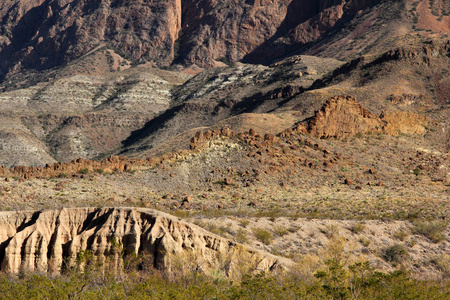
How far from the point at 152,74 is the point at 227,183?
10972cm

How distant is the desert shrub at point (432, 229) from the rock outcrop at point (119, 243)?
11784mm

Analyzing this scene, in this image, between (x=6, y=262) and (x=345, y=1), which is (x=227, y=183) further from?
(x=345, y=1)

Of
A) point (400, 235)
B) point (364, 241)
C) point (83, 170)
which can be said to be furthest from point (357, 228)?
point (83, 170)

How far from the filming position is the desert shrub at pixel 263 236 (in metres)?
27.0

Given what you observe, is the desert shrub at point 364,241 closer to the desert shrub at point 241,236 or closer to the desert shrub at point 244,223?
the desert shrub at point 244,223

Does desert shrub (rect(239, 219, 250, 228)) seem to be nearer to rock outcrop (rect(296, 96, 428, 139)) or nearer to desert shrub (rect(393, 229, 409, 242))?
desert shrub (rect(393, 229, 409, 242))

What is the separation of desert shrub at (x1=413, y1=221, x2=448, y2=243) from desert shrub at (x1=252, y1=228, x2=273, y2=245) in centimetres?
946

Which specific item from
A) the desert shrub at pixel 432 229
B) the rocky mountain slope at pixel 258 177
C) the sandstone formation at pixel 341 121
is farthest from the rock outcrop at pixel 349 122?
the desert shrub at pixel 432 229

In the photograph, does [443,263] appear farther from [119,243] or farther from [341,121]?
[341,121]

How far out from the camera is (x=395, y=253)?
1102 inches

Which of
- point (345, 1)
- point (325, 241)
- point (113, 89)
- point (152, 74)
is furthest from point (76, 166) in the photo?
point (345, 1)

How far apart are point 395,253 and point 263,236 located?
275 inches

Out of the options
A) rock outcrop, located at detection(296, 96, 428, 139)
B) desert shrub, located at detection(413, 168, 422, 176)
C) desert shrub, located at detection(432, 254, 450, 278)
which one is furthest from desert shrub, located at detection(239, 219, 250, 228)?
Answer: desert shrub, located at detection(413, 168, 422, 176)

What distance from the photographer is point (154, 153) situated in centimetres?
7075
